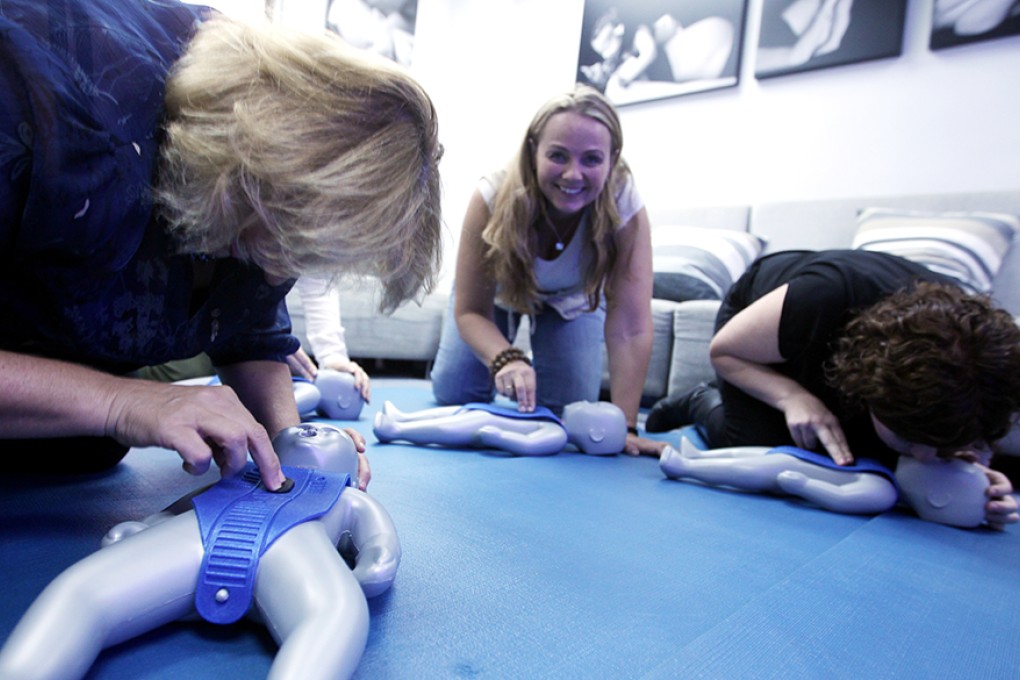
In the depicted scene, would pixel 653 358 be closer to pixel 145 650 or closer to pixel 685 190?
pixel 685 190

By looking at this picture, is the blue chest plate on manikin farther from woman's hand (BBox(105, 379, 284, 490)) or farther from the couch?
the couch

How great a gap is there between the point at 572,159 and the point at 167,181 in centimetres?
95

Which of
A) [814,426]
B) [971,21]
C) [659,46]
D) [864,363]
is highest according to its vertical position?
[659,46]

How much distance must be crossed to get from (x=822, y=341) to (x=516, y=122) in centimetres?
280

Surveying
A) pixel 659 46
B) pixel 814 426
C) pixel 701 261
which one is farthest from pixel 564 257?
pixel 659 46

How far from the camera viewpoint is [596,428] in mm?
1426

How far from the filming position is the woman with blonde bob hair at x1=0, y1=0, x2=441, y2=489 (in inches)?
20.5

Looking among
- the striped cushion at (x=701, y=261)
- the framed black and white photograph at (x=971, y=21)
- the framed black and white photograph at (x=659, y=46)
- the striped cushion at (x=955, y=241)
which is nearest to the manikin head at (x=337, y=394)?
the striped cushion at (x=701, y=261)

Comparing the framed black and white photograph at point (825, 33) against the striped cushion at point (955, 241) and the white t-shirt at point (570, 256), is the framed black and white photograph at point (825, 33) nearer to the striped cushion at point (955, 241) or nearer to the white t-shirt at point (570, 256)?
the striped cushion at point (955, 241)

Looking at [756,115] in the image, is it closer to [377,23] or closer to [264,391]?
[377,23]

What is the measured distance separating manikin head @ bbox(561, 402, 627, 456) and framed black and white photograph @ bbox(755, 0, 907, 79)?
181cm

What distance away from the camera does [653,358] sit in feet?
7.48

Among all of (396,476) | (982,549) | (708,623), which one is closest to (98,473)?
(396,476)

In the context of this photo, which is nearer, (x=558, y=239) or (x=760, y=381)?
(x=760, y=381)
